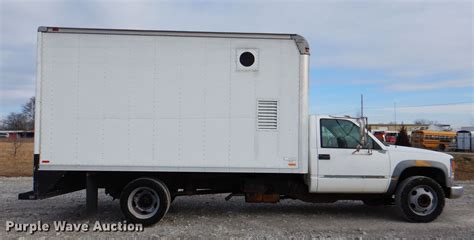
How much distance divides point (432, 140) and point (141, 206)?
140 ft

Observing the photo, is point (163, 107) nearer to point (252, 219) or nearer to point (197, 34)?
point (197, 34)

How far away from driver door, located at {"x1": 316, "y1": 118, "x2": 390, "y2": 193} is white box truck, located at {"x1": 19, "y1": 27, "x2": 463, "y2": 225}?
37cm

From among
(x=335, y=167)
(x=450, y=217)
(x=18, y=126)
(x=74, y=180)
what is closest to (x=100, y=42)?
(x=74, y=180)

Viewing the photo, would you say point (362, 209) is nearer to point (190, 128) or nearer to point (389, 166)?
point (389, 166)

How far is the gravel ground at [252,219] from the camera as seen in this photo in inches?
268

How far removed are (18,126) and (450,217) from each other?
6453 centimetres

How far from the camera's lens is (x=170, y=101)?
725 cm

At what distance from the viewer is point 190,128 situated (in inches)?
285

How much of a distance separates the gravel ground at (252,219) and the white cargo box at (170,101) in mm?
991

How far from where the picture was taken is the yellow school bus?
4428cm

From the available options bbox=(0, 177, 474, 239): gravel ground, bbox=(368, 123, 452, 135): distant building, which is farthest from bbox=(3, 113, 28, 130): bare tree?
bbox=(0, 177, 474, 239): gravel ground

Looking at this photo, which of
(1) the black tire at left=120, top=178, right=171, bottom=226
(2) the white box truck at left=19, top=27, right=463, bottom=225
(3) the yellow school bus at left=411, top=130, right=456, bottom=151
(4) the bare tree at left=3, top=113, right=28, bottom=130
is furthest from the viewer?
(4) the bare tree at left=3, top=113, right=28, bottom=130

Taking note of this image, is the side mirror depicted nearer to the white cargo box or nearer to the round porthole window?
the white cargo box

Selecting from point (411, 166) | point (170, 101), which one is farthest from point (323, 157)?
point (170, 101)
